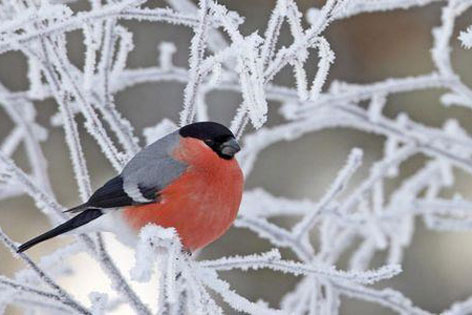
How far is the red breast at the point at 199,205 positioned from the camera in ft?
8.26

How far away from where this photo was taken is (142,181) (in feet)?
8.48

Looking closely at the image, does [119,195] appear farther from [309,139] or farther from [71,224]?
[309,139]

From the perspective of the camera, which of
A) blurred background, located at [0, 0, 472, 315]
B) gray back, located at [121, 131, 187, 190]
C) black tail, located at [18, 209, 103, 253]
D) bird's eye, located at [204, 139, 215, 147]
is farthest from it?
blurred background, located at [0, 0, 472, 315]

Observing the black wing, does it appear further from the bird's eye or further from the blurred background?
the blurred background

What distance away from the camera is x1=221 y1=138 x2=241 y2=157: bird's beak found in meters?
2.51

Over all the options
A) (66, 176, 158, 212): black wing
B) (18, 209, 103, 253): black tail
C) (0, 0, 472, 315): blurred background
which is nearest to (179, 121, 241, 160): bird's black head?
(66, 176, 158, 212): black wing

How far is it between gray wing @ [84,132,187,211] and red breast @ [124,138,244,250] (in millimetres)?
25

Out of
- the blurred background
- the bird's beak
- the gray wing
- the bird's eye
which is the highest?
the blurred background

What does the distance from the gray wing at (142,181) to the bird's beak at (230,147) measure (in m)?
0.13

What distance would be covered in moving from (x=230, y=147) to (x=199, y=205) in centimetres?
17

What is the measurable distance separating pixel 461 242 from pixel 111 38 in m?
4.73

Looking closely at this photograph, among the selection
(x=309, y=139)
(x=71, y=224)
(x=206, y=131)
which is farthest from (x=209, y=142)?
(x=309, y=139)

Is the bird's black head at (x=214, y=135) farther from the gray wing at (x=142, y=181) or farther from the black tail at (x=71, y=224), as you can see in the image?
the black tail at (x=71, y=224)

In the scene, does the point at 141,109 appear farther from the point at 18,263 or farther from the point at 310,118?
the point at 310,118
